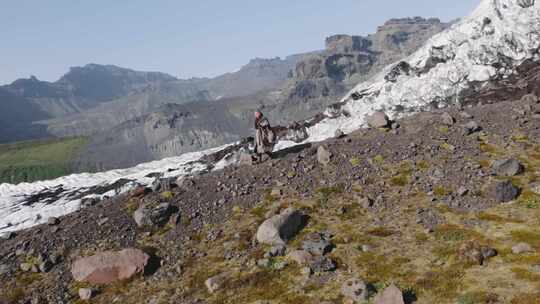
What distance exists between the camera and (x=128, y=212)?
36.4m

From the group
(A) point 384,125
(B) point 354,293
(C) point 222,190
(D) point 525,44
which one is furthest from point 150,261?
(D) point 525,44

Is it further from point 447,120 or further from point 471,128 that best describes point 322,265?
point 447,120

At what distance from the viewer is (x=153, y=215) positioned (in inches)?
1341

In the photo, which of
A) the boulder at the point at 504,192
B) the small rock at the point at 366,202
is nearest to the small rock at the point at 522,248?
the boulder at the point at 504,192

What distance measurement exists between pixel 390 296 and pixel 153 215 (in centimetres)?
2002

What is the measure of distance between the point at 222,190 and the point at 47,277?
14.3 meters

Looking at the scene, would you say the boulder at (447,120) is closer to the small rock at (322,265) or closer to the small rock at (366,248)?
the small rock at (366,248)

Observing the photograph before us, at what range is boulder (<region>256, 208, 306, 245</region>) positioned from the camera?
29062 mm

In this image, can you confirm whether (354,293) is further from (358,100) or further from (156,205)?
(358,100)

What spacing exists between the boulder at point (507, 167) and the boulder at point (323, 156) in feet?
42.7

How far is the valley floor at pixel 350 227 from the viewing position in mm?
23141

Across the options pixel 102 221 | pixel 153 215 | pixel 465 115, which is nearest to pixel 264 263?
pixel 153 215

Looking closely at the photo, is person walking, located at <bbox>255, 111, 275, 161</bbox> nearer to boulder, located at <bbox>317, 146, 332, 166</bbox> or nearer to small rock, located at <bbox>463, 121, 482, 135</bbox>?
boulder, located at <bbox>317, 146, 332, 166</bbox>

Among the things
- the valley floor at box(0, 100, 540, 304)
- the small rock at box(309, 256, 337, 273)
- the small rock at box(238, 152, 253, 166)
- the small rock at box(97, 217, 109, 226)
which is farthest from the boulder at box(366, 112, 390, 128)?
the small rock at box(97, 217, 109, 226)
